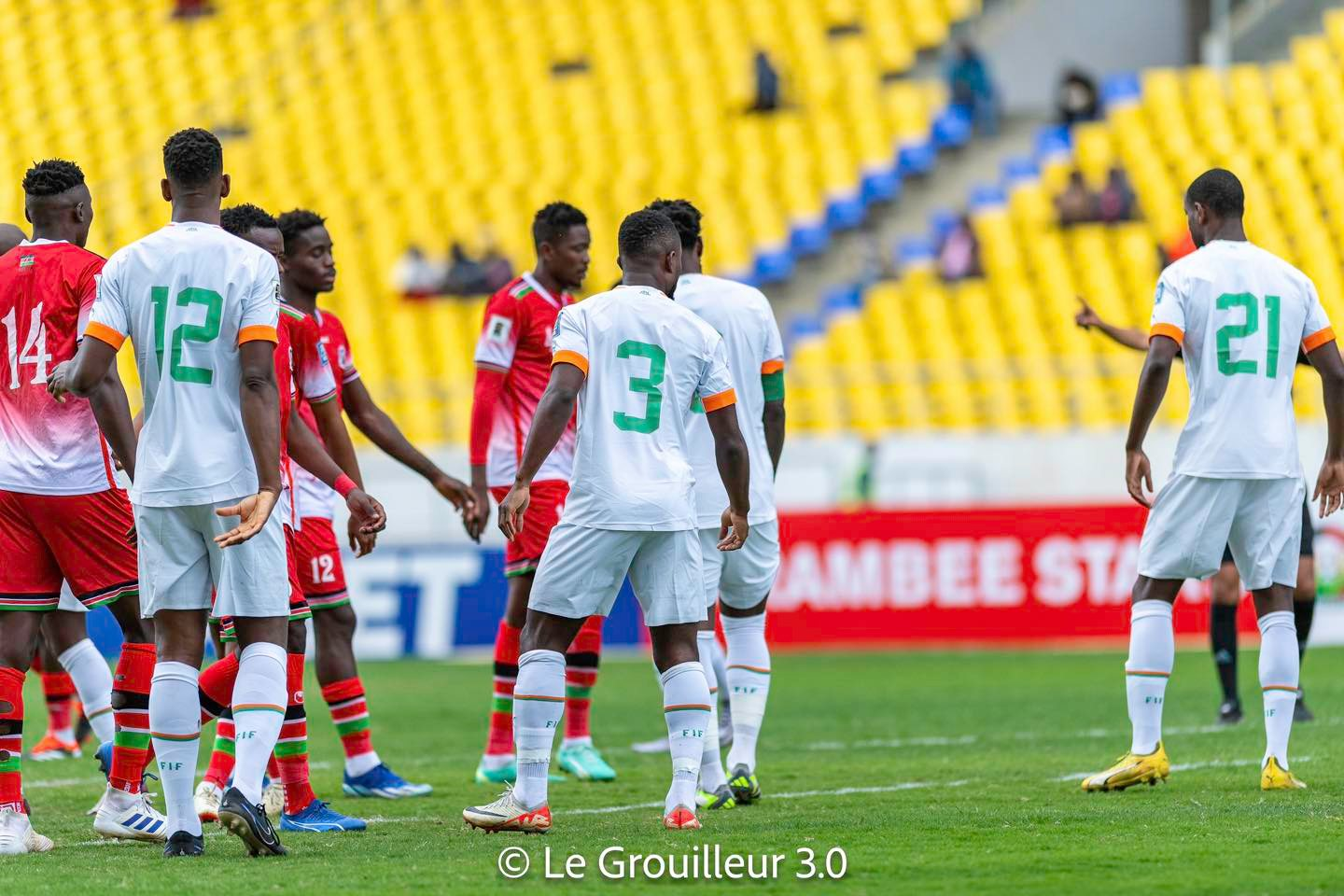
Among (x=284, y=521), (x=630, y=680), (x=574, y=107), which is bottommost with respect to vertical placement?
(x=630, y=680)

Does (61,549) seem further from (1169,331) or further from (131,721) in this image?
(1169,331)

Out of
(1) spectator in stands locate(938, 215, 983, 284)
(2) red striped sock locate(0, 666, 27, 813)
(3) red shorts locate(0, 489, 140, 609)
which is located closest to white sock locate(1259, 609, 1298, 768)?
(3) red shorts locate(0, 489, 140, 609)

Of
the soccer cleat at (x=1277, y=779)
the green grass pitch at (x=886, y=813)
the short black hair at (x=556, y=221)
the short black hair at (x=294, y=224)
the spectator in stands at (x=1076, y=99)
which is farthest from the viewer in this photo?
the spectator in stands at (x=1076, y=99)

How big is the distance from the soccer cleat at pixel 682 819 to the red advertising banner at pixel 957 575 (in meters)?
11.1

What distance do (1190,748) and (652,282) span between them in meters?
4.31

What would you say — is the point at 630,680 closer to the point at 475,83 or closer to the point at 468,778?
the point at 468,778

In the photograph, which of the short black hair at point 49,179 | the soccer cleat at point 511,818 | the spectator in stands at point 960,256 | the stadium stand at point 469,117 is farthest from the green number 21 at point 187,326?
the spectator in stands at point 960,256

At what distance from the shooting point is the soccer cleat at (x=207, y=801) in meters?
8.09

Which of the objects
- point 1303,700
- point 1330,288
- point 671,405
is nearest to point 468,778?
point 671,405

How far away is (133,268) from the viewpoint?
670cm

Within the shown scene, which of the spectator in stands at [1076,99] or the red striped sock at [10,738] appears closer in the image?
the red striped sock at [10,738]

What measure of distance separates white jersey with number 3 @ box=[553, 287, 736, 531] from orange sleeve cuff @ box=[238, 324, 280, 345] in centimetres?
107

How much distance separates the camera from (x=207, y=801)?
8.13 metres

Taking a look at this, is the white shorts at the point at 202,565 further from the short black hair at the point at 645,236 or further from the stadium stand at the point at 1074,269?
the stadium stand at the point at 1074,269
